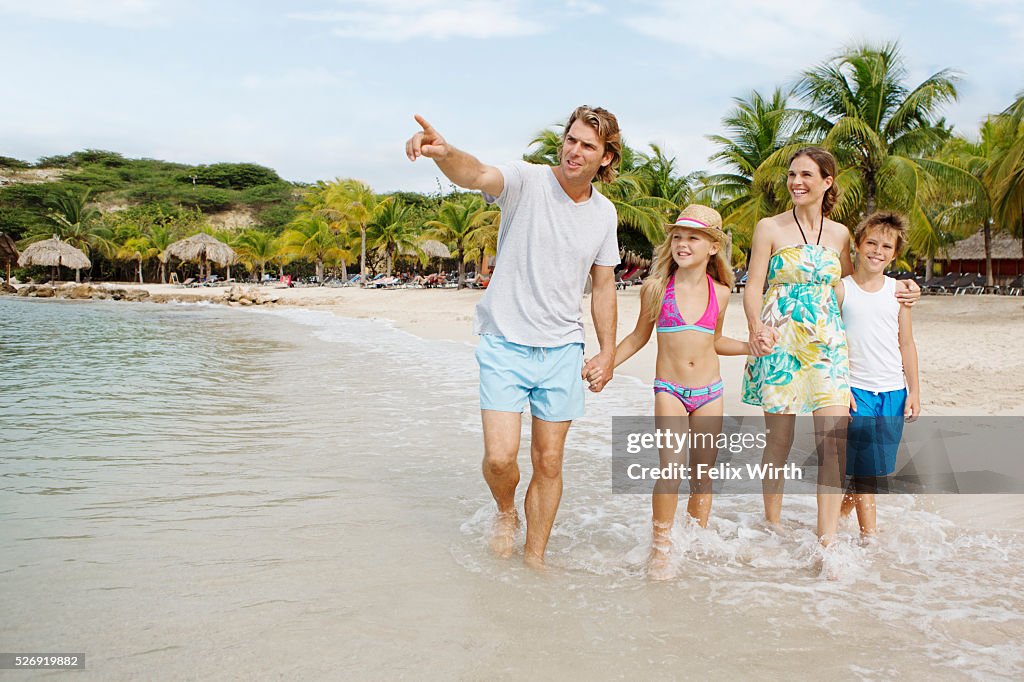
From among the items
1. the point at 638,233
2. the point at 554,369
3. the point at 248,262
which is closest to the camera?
the point at 554,369

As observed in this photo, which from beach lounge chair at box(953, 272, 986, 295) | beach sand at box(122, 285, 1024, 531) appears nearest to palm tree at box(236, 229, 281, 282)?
beach sand at box(122, 285, 1024, 531)

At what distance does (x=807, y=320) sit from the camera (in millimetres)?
3311

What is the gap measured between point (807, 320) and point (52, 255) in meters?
58.1

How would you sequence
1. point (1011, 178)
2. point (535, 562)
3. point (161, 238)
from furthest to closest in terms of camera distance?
point (161, 238)
point (1011, 178)
point (535, 562)

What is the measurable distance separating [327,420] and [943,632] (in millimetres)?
5395

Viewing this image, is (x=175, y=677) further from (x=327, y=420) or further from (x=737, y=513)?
(x=327, y=420)

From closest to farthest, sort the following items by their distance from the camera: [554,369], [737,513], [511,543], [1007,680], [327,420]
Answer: [1007,680], [554,369], [511,543], [737,513], [327,420]

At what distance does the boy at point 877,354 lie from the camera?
3441 millimetres

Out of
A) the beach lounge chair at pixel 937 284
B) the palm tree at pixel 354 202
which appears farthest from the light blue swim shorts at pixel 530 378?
the palm tree at pixel 354 202

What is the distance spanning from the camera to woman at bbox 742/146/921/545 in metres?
3.29

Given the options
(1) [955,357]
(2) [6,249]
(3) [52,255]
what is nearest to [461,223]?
(2) [6,249]

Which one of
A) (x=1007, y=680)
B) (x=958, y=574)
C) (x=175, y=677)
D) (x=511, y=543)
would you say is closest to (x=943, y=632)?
(x=1007, y=680)

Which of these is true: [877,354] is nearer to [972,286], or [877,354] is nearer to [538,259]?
[538,259]

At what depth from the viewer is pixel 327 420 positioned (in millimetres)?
7035
